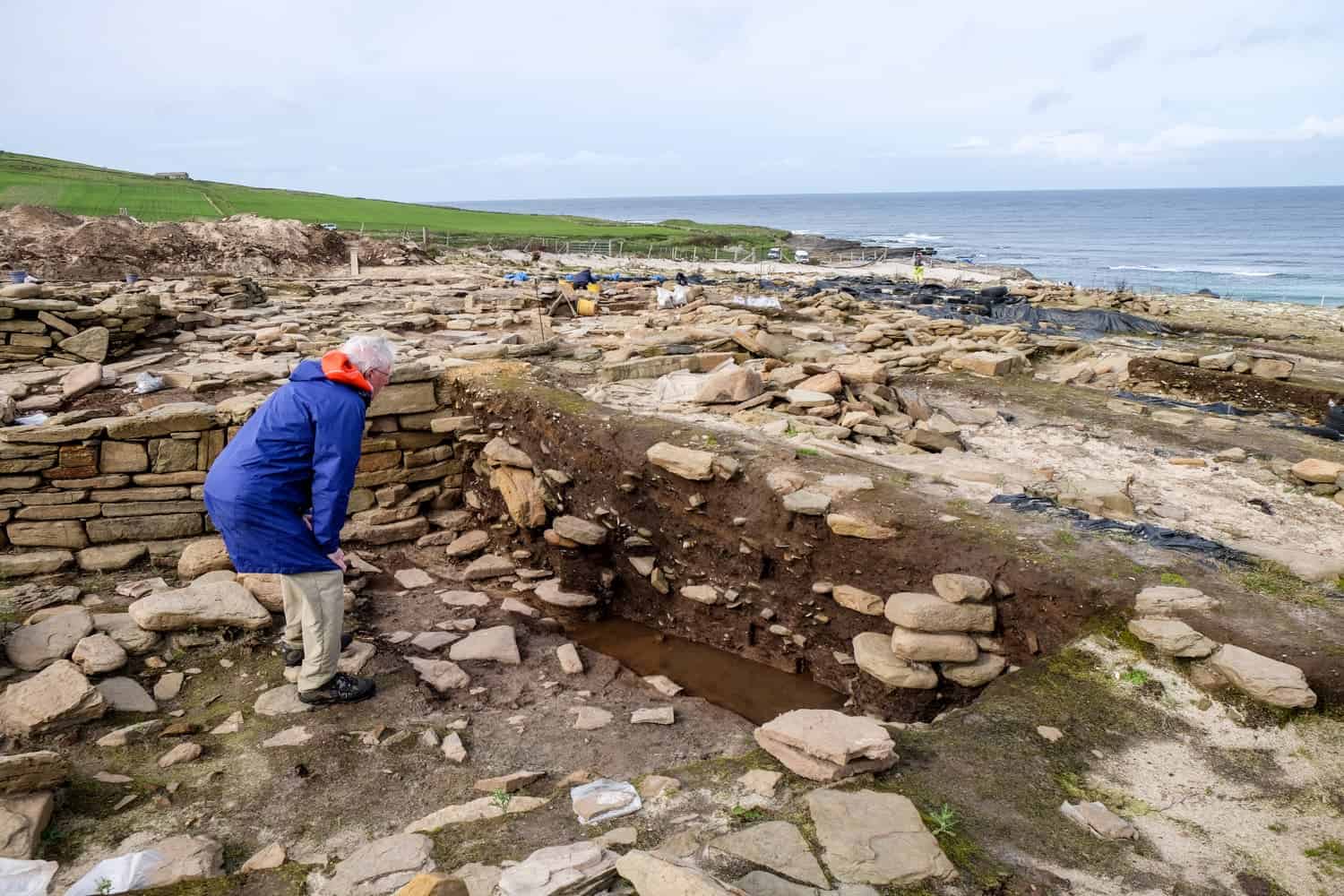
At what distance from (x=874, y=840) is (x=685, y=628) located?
14.1ft

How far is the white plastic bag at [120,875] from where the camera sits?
3.13 m

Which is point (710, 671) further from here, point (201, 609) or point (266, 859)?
point (201, 609)

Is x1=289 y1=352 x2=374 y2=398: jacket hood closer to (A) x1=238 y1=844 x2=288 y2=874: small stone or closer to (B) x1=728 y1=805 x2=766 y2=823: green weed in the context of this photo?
(A) x1=238 y1=844 x2=288 y2=874: small stone

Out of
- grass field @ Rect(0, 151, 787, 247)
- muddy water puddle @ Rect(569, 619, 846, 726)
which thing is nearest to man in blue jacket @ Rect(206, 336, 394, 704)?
muddy water puddle @ Rect(569, 619, 846, 726)

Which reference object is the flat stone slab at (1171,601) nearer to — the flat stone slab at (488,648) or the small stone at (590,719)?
the small stone at (590,719)

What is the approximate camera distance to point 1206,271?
5297 cm

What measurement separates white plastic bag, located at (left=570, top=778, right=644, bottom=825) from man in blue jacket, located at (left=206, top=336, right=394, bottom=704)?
2.11 meters

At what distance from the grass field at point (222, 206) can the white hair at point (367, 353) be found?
38049 mm

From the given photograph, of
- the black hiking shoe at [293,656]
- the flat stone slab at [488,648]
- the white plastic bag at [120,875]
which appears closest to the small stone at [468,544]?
the flat stone slab at [488,648]

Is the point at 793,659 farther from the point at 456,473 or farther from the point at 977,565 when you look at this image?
the point at 456,473

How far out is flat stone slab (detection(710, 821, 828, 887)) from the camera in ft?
9.37

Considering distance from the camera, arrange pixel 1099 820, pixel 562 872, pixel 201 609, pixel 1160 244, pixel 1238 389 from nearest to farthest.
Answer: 1. pixel 562 872
2. pixel 1099 820
3. pixel 201 609
4. pixel 1238 389
5. pixel 1160 244

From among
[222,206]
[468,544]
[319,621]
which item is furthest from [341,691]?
[222,206]

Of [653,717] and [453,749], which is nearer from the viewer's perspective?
[453,749]
